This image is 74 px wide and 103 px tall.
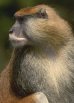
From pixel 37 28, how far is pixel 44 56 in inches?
15.3

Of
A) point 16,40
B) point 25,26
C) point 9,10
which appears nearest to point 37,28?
point 25,26

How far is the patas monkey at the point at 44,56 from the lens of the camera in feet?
24.0

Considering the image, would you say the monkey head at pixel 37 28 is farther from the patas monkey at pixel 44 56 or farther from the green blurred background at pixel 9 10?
the green blurred background at pixel 9 10

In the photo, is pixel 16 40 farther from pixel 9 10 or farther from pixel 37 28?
pixel 9 10

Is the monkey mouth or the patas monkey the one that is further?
the patas monkey

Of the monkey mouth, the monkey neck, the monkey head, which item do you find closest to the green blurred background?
the monkey neck

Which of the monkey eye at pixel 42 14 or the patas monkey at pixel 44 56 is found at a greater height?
the monkey eye at pixel 42 14

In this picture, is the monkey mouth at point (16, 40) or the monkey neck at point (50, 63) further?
the monkey neck at point (50, 63)

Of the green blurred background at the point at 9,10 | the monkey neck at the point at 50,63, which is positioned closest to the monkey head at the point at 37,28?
the monkey neck at the point at 50,63

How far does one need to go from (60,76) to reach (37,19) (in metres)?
0.79

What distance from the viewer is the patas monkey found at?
732 cm

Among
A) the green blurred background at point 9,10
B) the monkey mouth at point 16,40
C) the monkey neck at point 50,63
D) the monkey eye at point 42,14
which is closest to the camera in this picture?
the monkey mouth at point 16,40

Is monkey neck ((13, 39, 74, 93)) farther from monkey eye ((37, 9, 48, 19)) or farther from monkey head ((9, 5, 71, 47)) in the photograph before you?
monkey eye ((37, 9, 48, 19))

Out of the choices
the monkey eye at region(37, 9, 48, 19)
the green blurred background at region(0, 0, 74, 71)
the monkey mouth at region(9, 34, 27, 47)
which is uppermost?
the monkey eye at region(37, 9, 48, 19)
